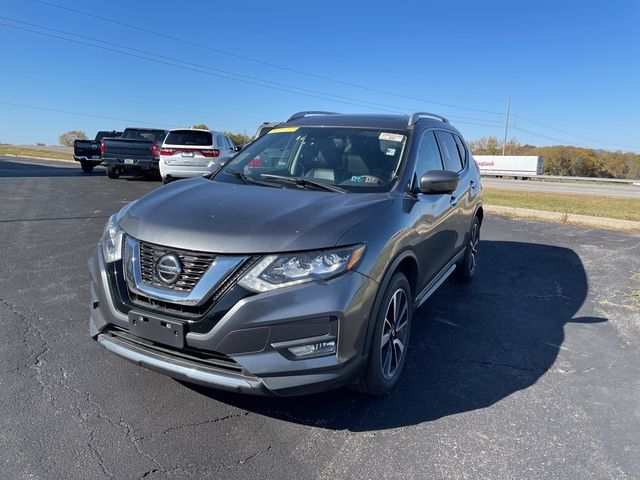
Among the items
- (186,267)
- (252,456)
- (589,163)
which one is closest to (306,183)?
(186,267)

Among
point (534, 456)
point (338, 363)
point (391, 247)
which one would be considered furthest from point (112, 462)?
point (534, 456)

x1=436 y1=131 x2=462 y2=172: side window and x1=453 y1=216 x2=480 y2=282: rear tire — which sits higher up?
x1=436 y1=131 x2=462 y2=172: side window

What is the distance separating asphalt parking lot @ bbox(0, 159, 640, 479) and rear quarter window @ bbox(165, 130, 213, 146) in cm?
1002

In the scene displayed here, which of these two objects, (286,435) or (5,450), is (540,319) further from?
(5,450)

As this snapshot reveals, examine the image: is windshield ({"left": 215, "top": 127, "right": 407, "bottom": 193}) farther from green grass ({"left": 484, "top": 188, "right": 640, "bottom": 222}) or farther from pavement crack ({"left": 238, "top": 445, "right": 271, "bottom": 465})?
green grass ({"left": 484, "top": 188, "right": 640, "bottom": 222})

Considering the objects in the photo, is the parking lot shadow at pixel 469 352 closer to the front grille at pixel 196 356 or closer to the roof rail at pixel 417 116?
the front grille at pixel 196 356

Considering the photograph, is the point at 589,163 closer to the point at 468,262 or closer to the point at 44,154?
the point at 44,154

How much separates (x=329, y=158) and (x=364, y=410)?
6.47ft

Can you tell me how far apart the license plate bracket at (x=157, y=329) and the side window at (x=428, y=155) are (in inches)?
86.3

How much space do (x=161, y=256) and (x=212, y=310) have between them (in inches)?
17.3

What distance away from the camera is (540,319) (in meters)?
4.81

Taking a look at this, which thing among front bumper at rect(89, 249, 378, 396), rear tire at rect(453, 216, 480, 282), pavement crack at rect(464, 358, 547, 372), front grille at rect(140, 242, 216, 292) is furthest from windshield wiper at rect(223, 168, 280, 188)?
rear tire at rect(453, 216, 480, 282)

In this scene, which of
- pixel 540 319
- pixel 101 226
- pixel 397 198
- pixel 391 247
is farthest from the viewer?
pixel 101 226

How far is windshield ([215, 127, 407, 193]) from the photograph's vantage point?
3627 mm
